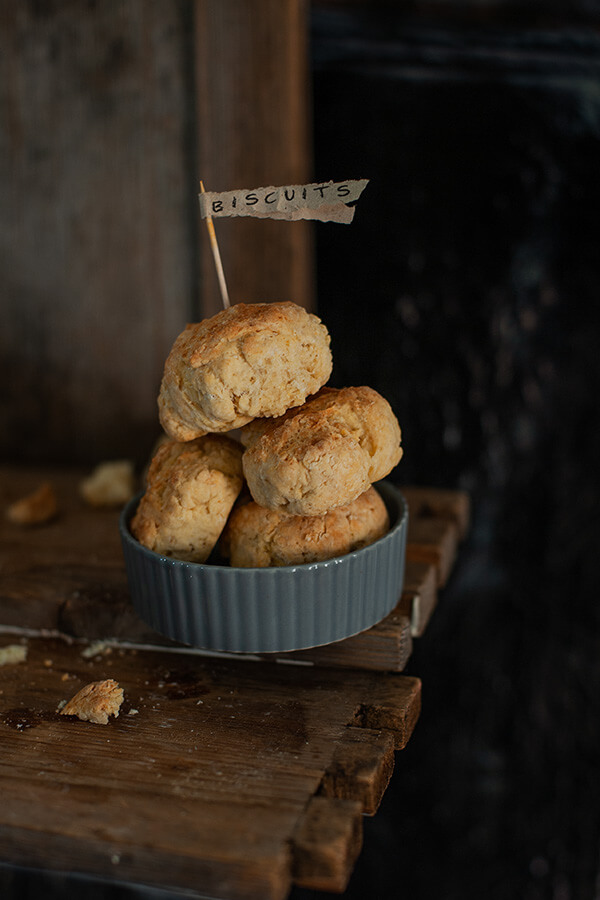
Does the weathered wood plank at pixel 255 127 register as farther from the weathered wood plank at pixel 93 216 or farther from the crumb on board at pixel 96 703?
the crumb on board at pixel 96 703

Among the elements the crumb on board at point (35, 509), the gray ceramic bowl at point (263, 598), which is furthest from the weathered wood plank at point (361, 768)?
the crumb on board at point (35, 509)

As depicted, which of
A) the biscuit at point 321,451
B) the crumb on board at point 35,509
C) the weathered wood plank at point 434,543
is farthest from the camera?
the crumb on board at point 35,509

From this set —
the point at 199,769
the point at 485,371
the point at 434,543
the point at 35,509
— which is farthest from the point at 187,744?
the point at 485,371

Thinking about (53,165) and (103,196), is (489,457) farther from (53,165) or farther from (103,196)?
(53,165)

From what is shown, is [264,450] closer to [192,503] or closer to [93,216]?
[192,503]

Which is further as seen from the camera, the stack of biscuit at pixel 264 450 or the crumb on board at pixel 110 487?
the crumb on board at pixel 110 487
